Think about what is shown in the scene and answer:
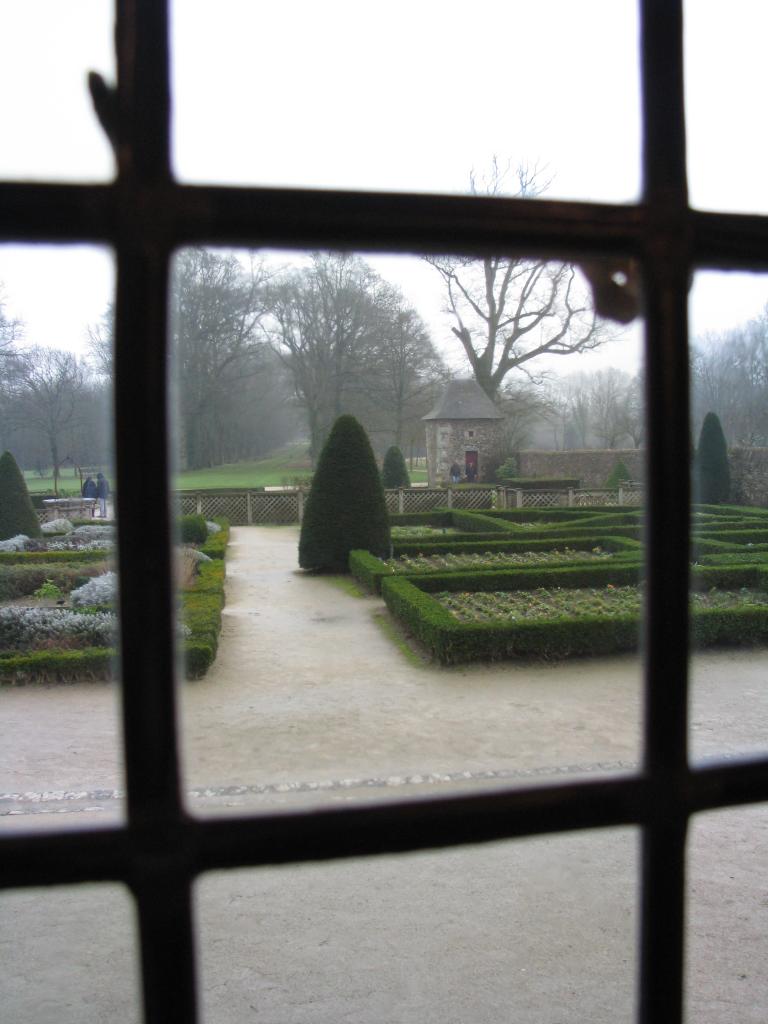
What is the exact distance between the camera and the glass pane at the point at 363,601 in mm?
2811

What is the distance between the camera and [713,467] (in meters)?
16.9

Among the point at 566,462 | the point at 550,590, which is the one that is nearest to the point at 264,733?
the point at 550,590

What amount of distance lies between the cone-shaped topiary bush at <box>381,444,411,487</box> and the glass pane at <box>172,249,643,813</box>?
576cm

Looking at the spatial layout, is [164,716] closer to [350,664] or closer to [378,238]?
[378,238]

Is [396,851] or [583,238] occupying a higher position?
[583,238]

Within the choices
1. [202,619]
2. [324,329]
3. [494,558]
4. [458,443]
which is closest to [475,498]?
[458,443]

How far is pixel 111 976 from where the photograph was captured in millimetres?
2693

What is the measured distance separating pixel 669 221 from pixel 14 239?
38 centimetres

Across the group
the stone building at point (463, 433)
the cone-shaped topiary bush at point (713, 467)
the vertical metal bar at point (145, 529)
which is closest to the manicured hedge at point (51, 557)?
the vertical metal bar at point (145, 529)

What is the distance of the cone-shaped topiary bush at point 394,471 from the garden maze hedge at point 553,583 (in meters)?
3.00

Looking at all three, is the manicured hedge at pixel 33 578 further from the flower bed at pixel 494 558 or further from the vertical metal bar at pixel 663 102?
the vertical metal bar at pixel 663 102

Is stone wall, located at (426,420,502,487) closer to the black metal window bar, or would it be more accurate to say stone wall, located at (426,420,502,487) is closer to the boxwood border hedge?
the boxwood border hedge

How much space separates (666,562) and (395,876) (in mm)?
3122

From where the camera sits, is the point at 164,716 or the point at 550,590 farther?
the point at 550,590
